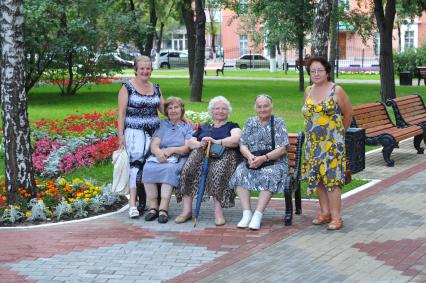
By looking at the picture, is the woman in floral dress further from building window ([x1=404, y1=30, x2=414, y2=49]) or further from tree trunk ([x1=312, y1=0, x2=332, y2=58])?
building window ([x1=404, y1=30, x2=414, y2=49])

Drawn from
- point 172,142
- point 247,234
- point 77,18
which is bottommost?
point 247,234

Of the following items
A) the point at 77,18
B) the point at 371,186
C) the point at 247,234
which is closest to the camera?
the point at 247,234

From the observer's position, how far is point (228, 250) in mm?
6805

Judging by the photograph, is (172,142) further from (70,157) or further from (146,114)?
(70,157)

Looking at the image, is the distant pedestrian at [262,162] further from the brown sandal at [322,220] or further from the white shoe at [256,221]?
the brown sandal at [322,220]

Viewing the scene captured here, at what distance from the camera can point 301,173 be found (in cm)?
799

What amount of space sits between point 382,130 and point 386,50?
1124 cm

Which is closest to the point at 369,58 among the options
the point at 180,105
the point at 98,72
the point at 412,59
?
the point at 412,59

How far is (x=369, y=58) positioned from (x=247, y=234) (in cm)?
5354

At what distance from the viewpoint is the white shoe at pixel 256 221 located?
24.6ft

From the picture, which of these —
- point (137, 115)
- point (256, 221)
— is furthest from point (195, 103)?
point (256, 221)

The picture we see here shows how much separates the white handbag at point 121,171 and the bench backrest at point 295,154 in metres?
1.73

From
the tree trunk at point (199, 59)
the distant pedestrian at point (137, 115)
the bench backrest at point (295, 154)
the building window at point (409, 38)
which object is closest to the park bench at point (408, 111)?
the bench backrest at point (295, 154)

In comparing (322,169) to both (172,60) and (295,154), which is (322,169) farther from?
(172,60)
